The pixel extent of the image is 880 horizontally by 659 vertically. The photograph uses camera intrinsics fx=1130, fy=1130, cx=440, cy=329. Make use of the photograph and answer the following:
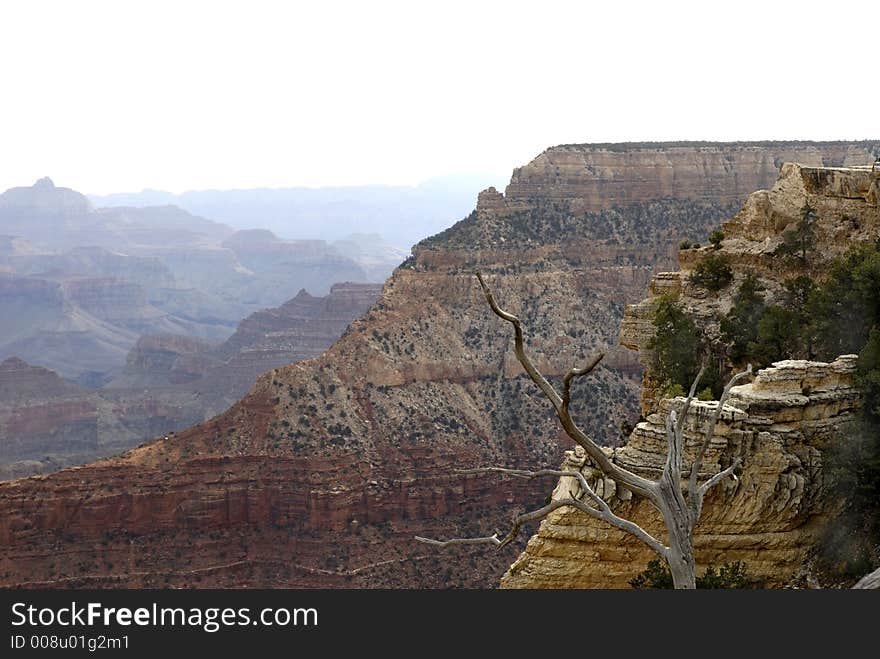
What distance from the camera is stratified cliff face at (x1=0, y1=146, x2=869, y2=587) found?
6059 centimetres

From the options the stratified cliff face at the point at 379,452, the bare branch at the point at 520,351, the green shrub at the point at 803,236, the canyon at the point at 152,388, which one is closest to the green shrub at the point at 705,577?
the bare branch at the point at 520,351

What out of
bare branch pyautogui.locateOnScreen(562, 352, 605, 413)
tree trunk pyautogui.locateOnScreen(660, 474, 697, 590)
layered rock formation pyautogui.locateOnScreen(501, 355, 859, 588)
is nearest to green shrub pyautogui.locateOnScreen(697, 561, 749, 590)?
layered rock formation pyautogui.locateOnScreen(501, 355, 859, 588)

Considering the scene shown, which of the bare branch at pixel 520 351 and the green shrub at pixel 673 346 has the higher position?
the bare branch at pixel 520 351

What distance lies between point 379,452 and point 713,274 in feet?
127

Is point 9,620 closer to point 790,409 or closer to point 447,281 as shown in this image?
point 790,409

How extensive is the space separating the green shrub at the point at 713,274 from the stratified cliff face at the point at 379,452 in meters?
29.5

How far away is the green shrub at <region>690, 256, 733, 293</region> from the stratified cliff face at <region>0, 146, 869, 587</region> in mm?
29533

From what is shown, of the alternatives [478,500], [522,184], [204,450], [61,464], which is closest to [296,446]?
[204,450]

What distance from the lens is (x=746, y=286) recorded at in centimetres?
2909

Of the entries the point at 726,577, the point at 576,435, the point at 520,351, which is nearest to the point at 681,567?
the point at 576,435

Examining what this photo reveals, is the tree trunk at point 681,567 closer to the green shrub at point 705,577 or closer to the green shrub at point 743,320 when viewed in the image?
the green shrub at point 705,577

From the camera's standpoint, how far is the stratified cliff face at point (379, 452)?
199ft

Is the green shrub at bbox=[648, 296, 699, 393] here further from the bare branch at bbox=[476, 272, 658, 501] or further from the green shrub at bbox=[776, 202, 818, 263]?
the bare branch at bbox=[476, 272, 658, 501]

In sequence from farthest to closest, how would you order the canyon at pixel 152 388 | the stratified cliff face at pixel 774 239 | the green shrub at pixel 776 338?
the canyon at pixel 152 388
the stratified cliff face at pixel 774 239
the green shrub at pixel 776 338
